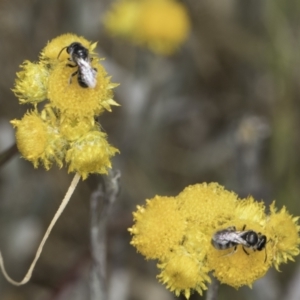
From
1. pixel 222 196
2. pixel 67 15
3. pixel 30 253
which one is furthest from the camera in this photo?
pixel 67 15

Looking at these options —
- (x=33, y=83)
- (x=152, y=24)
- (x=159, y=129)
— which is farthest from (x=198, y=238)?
(x=159, y=129)

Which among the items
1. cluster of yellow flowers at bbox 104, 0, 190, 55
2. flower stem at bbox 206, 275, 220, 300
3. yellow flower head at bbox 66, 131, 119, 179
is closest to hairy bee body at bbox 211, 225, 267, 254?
flower stem at bbox 206, 275, 220, 300

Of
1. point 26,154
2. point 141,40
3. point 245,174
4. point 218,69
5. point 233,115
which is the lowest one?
point 26,154

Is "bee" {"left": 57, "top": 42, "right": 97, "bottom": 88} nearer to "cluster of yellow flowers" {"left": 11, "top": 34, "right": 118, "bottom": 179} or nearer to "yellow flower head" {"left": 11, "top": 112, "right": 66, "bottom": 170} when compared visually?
"cluster of yellow flowers" {"left": 11, "top": 34, "right": 118, "bottom": 179}

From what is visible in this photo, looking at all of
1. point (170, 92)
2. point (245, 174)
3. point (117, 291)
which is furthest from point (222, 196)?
point (170, 92)

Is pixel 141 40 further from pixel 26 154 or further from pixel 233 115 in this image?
pixel 26 154

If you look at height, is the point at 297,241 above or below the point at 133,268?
below
